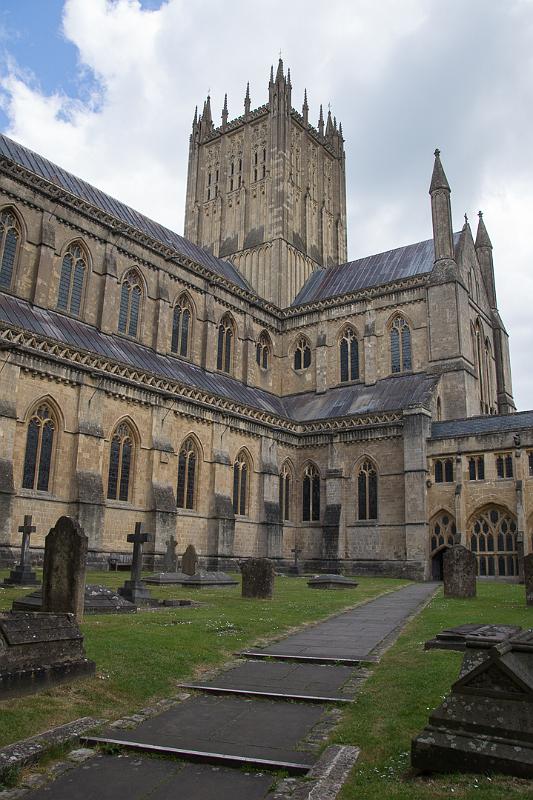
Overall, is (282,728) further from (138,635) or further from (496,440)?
(496,440)

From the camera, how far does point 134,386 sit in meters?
27.5

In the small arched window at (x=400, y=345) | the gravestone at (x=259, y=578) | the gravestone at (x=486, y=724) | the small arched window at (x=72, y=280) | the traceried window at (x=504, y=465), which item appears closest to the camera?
the gravestone at (x=486, y=724)

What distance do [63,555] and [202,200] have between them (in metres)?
45.9

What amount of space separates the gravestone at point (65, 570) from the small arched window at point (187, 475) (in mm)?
18811

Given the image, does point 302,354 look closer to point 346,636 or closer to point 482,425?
point 482,425

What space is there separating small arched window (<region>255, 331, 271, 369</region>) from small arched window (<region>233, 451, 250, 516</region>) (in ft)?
32.8

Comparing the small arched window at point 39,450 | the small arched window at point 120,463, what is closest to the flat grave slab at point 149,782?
the small arched window at point 39,450

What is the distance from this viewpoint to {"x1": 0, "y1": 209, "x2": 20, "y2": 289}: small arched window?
27.4m

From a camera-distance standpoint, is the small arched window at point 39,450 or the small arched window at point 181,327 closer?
the small arched window at point 39,450

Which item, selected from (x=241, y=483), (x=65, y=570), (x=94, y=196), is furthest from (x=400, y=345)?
(x=65, y=570)

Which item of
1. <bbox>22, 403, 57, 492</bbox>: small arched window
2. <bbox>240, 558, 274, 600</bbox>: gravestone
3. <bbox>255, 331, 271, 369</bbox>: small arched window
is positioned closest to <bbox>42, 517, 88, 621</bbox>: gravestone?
<bbox>240, 558, 274, 600</bbox>: gravestone

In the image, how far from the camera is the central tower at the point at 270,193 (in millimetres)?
47344

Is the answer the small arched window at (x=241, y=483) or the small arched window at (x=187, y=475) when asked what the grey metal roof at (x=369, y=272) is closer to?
the small arched window at (x=241, y=483)

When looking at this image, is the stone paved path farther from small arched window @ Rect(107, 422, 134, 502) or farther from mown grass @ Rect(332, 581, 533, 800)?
small arched window @ Rect(107, 422, 134, 502)
